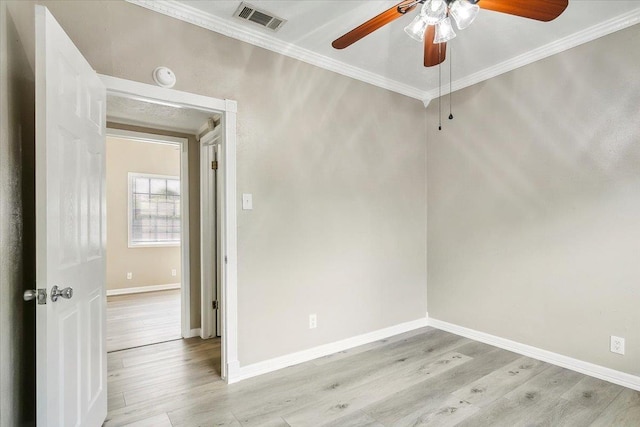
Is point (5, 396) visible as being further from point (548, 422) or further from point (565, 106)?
point (565, 106)

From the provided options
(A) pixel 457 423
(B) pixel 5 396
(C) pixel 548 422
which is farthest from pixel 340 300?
(B) pixel 5 396

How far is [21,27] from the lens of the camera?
5.71 feet

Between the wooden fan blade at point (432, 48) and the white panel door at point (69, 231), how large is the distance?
74.3 inches

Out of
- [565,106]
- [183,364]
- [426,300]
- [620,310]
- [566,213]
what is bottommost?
[183,364]

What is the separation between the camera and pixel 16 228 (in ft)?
5.30

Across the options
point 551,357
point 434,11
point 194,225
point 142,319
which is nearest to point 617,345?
point 551,357

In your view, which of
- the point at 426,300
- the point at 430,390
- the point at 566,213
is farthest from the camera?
the point at 426,300

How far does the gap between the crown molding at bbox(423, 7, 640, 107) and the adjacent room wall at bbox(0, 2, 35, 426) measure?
3495mm

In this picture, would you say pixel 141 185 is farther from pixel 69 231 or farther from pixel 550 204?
pixel 550 204

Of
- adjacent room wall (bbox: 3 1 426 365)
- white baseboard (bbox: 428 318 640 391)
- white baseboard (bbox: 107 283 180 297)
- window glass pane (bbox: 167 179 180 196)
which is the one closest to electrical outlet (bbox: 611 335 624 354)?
white baseboard (bbox: 428 318 640 391)

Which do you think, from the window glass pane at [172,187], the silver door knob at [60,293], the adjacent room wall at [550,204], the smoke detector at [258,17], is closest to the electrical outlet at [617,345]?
the adjacent room wall at [550,204]

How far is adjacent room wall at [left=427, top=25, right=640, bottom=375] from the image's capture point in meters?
2.47

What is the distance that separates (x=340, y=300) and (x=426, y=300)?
4.10 feet

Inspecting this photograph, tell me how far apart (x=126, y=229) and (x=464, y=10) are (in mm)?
6041
